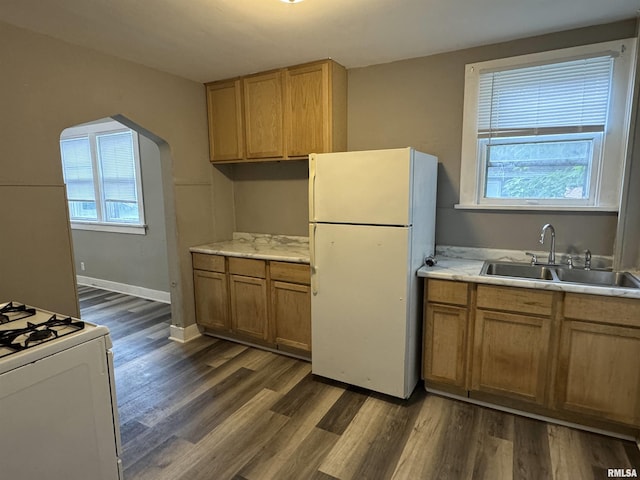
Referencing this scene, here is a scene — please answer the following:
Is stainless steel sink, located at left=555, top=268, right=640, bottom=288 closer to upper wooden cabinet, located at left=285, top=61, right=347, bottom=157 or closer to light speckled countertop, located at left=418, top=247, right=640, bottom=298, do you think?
light speckled countertop, located at left=418, top=247, right=640, bottom=298

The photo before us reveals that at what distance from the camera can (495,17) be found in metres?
2.18

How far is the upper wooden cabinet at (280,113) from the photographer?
2.94 metres

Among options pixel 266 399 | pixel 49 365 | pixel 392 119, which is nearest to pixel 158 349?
pixel 266 399

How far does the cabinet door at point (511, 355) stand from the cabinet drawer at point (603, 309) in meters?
0.15

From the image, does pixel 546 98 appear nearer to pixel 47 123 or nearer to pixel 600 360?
pixel 600 360

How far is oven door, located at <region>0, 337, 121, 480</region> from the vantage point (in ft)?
3.97

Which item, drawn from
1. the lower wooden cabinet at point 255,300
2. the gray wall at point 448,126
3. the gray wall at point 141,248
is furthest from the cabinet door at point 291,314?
the gray wall at point 141,248

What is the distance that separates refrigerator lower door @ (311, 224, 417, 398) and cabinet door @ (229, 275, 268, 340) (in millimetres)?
632

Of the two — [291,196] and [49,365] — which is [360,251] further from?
[49,365]

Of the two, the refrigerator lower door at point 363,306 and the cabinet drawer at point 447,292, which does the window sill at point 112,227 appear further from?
the cabinet drawer at point 447,292

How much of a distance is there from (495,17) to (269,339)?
282 centimetres

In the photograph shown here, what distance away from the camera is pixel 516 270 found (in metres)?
2.57

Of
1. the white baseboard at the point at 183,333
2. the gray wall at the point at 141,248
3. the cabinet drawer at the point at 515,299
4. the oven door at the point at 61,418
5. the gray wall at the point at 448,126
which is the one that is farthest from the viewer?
the gray wall at the point at 141,248

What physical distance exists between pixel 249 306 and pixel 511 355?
2.05 m
